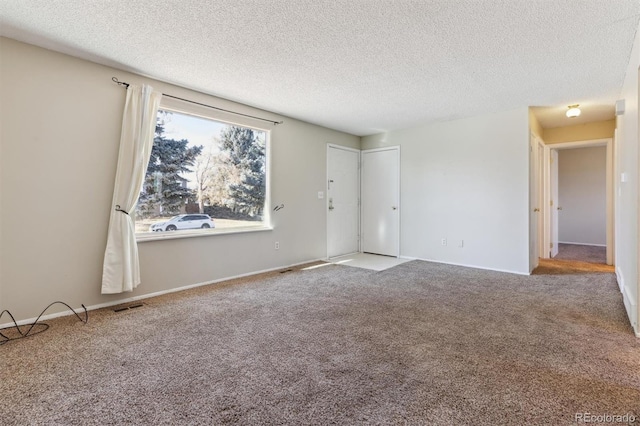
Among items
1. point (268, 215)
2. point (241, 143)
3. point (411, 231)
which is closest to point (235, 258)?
point (268, 215)

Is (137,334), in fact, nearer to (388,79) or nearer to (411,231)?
(388,79)

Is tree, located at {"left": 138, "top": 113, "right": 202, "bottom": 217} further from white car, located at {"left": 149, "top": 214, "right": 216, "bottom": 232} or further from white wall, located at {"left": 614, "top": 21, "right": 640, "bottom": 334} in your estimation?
white wall, located at {"left": 614, "top": 21, "right": 640, "bottom": 334}

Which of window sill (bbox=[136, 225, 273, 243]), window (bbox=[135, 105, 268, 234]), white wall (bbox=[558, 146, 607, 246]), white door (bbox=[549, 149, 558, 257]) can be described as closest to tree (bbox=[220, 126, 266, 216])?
window (bbox=[135, 105, 268, 234])

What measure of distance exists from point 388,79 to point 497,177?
7.94 feet

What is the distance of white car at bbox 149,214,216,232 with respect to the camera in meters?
3.55

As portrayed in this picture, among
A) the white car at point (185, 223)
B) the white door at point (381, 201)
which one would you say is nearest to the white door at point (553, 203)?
the white door at point (381, 201)

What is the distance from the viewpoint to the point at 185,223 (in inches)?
149

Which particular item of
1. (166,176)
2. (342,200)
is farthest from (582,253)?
(166,176)

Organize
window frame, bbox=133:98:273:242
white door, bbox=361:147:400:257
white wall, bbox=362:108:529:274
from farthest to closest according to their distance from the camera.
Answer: white door, bbox=361:147:400:257 < white wall, bbox=362:108:529:274 < window frame, bbox=133:98:273:242

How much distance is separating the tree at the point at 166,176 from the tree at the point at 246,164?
0.51 meters

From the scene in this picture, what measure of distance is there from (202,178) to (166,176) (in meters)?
0.44

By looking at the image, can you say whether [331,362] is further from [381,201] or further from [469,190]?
[381,201]

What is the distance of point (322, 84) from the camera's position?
353cm

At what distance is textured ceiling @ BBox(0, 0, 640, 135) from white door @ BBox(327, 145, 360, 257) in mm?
1876
